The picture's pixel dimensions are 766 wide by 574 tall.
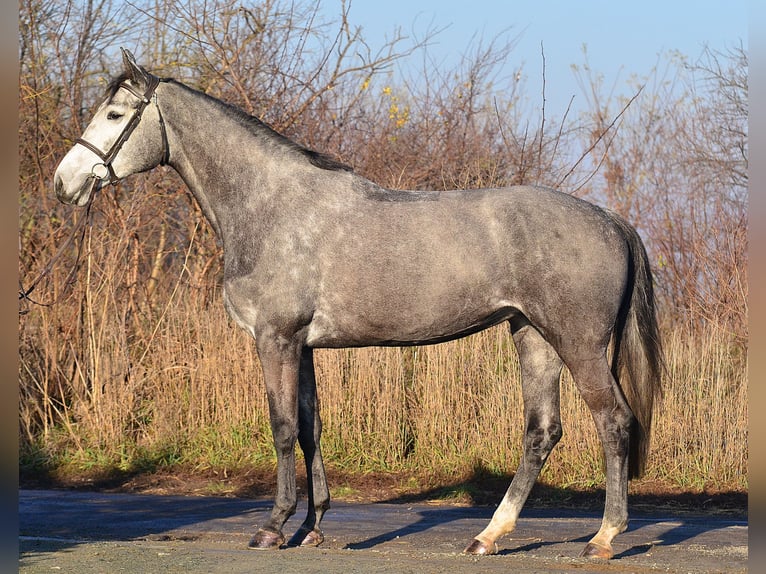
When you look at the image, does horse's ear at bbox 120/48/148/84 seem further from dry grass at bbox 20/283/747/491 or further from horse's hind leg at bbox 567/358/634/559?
dry grass at bbox 20/283/747/491

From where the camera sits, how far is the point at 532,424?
6297 millimetres

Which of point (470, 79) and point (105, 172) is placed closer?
point (105, 172)

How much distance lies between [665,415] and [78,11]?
337 inches

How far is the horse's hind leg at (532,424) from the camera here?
6.02 meters

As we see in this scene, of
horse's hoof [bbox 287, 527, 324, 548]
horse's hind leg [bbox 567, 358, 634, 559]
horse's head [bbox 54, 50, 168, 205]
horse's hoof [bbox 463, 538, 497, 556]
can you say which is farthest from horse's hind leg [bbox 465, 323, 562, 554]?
horse's head [bbox 54, 50, 168, 205]

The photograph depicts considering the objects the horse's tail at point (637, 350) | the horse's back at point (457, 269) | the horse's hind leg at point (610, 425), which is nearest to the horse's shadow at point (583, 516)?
the horse's hind leg at point (610, 425)

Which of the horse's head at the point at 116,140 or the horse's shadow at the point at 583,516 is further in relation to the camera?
the horse's shadow at the point at 583,516

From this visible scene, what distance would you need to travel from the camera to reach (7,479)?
270 cm

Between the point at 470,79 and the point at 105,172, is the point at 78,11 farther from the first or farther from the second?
the point at 105,172

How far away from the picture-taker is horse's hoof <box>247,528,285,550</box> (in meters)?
5.84

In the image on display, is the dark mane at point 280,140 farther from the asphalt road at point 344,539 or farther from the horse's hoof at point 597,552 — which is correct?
the horse's hoof at point 597,552

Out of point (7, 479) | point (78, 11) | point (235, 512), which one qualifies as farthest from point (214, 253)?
point (7, 479)

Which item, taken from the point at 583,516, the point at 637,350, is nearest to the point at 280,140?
the point at 637,350

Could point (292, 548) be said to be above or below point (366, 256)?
below
